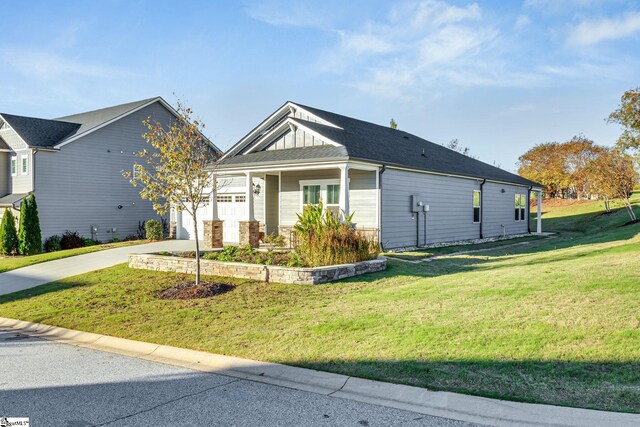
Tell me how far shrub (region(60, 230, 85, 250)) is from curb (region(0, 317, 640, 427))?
56.4 ft

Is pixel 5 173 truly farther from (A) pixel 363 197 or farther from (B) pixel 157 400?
(B) pixel 157 400

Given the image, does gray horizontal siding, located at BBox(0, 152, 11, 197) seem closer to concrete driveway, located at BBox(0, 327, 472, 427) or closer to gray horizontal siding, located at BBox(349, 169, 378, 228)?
gray horizontal siding, located at BBox(349, 169, 378, 228)

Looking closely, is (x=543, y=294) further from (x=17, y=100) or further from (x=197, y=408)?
(x=17, y=100)

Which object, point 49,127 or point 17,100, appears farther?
point 17,100

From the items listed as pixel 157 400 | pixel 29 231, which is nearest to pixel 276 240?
pixel 29 231

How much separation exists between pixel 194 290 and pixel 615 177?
2785 centimetres

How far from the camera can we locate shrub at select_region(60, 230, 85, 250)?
22.2 meters

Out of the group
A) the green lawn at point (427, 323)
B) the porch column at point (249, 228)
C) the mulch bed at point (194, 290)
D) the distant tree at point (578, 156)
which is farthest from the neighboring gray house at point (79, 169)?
the distant tree at point (578, 156)

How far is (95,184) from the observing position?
2403cm

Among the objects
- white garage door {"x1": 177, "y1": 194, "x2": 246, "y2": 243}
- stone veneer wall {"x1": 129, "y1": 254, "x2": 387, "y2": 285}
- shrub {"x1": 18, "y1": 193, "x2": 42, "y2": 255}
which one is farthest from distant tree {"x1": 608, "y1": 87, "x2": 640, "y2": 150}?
shrub {"x1": 18, "y1": 193, "x2": 42, "y2": 255}

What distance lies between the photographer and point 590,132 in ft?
154

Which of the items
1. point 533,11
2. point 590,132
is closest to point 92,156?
point 533,11

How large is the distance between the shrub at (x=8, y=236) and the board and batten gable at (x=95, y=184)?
5.02 ft

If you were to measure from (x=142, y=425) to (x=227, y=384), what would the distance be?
1220mm
